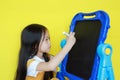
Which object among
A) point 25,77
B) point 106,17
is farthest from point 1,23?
point 106,17

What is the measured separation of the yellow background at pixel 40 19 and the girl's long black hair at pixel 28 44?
123 millimetres

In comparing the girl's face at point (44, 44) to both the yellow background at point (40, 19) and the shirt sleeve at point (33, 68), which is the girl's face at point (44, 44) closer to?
the shirt sleeve at point (33, 68)

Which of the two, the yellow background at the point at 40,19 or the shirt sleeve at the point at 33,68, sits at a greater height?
the yellow background at the point at 40,19

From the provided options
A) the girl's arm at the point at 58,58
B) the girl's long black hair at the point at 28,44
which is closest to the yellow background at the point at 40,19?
the girl's long black hair at the point at 28,44

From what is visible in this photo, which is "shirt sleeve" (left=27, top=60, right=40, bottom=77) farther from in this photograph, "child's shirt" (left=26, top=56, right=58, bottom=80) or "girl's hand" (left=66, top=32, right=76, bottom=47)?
"girl's hand" (left=66, top=32, right=76, bottom=47)

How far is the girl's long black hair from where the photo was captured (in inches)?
46.0

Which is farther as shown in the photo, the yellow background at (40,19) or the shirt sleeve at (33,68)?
the yellow background at (40,19)

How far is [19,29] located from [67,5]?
13.3 inches

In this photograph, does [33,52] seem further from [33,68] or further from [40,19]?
[40,19]

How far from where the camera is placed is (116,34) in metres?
1.48

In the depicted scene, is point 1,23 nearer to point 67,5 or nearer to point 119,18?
point 67,5

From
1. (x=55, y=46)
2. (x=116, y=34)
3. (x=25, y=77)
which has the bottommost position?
(x=25, y=77)

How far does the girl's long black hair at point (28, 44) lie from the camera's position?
1168 mm

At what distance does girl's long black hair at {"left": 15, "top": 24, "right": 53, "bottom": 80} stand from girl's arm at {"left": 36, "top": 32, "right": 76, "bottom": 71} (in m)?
0.10
